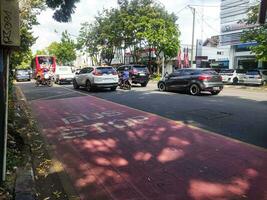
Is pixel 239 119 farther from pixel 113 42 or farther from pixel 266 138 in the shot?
pixel 113 42

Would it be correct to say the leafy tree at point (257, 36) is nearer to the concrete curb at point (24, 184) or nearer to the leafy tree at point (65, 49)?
the concrete curb at point (24, 184)

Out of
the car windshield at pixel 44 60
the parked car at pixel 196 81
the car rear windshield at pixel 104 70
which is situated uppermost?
the car windshield at pixel 44 60

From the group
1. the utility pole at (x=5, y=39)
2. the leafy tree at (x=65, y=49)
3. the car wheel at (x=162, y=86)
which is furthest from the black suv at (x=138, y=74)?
the leafy tree at (x=65, y=49)

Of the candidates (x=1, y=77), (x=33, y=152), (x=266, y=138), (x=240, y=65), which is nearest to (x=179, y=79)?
(x=266, y=138)

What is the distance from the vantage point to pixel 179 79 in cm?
1970

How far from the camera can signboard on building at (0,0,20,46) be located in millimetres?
4383

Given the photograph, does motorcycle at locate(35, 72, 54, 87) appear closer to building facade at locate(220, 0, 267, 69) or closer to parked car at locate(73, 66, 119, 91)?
parked car at locate(73, 66, 119, 91)

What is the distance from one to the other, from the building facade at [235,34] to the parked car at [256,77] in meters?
7.11

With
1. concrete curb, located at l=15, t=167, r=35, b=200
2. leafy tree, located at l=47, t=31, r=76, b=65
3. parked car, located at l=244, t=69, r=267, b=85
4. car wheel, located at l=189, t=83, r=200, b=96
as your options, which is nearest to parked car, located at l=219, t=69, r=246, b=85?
parked car, located at l=244, t=69, r=267, b=85

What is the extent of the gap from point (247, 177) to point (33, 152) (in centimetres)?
424

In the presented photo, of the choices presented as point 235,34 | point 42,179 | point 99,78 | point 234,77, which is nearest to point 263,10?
point 42,179

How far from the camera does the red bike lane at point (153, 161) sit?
5078mm

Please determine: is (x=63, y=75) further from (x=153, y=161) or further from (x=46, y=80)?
(x=153, y=161)

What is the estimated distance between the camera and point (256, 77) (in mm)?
29891
